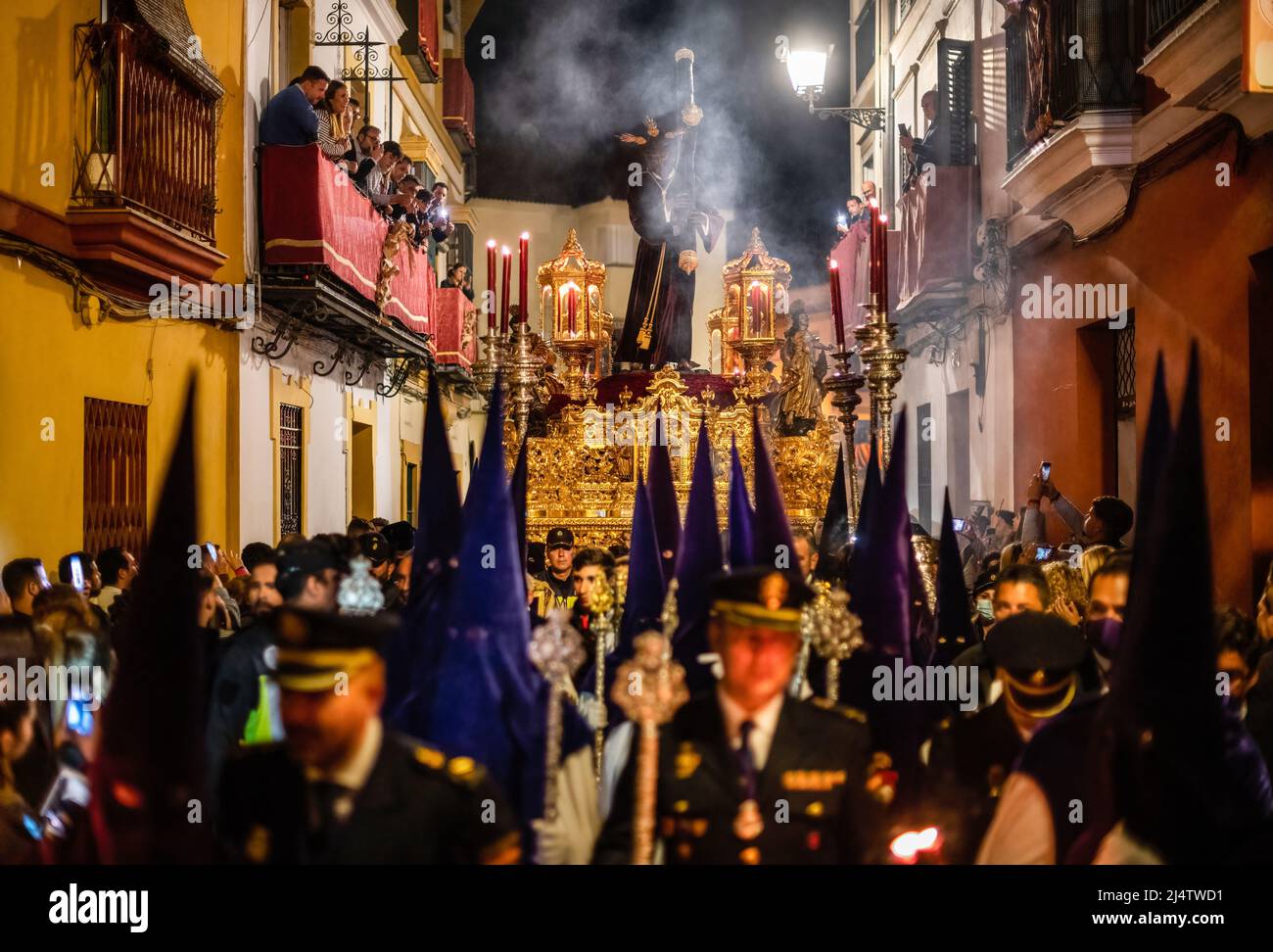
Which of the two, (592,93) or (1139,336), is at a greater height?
(592,93)

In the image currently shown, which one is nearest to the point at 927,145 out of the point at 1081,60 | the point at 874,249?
the point at 1081,60

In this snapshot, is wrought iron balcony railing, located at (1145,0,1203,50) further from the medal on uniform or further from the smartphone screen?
the smartphone screen

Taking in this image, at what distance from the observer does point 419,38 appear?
18.2m

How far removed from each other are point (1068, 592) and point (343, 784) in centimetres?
365

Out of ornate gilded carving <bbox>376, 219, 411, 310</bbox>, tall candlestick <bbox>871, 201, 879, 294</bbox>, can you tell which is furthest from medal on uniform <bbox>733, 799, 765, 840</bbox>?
ornate gilded carving <bbox>376, 219, 411, 310</bbox>

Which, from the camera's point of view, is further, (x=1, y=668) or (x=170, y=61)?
(x=170, y=61)

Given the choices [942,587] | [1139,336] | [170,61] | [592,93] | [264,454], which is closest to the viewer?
[942,587]

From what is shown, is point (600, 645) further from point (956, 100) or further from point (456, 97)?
point (456, 97)

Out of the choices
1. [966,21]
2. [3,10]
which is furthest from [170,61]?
[966,21]

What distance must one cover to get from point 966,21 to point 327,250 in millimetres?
7959

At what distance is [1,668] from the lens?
3.88m

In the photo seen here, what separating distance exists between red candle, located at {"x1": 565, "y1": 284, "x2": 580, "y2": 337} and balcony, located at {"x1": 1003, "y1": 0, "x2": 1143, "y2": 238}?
12.5 feet
